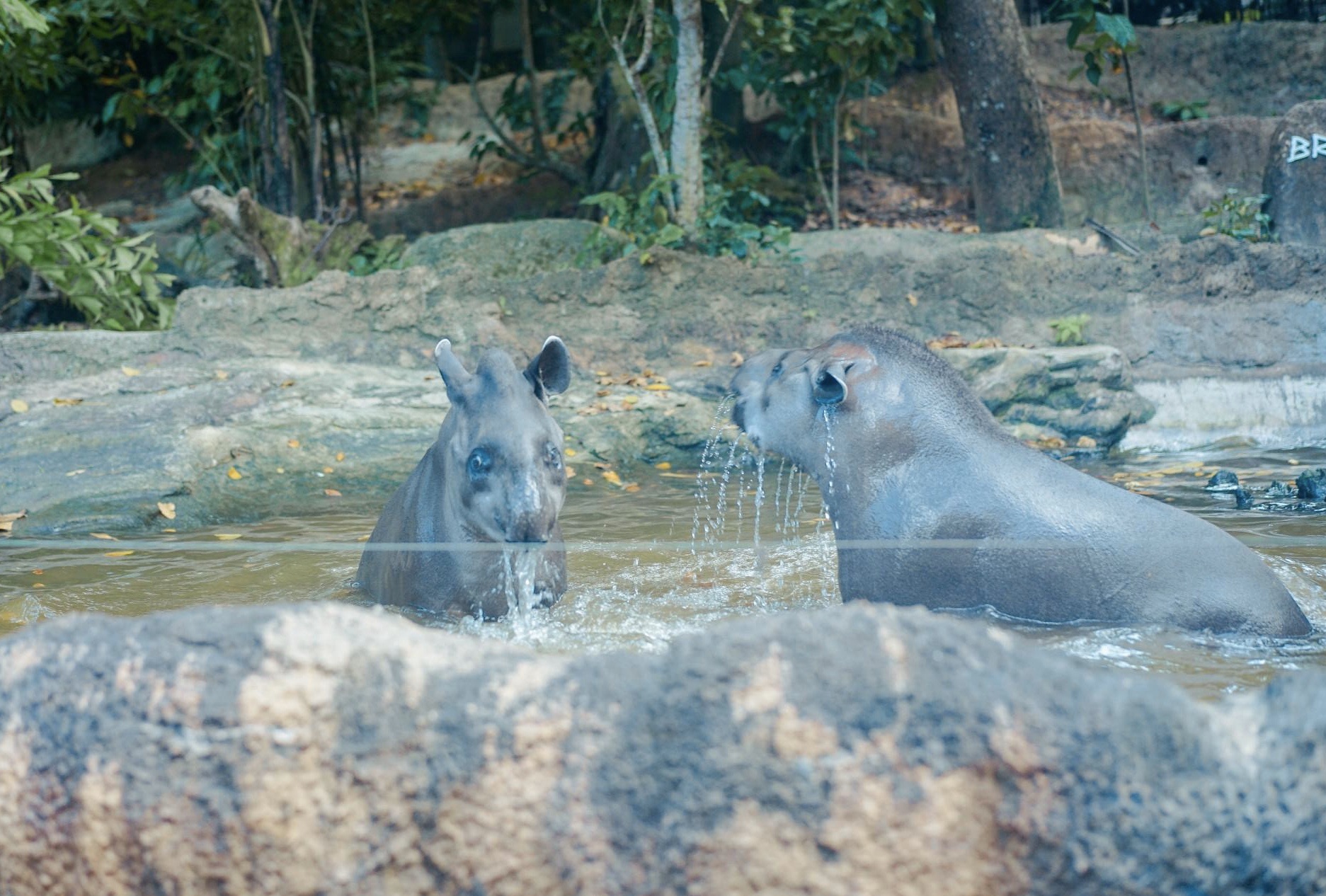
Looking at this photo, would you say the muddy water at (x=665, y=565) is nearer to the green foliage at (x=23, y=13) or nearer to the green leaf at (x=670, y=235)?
the green leaf at (x=670, y=235)

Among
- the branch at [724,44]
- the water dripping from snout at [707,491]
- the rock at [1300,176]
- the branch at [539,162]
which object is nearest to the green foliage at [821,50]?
the branch at [724,44]

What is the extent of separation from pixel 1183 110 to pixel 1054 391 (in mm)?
7860

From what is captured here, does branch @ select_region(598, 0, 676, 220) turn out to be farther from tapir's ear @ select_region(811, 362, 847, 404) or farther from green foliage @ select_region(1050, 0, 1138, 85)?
tapir's ear @ select_region(811, 362, 847, 404)

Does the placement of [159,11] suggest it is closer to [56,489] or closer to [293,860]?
[56,489]

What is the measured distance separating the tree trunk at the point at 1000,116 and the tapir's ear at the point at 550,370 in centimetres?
885

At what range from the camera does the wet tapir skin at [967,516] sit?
483cm

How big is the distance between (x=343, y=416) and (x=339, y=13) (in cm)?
810

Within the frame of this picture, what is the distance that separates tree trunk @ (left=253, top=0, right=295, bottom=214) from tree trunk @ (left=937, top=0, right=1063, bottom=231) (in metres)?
6.60

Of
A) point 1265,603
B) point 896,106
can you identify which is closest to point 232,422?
point 1265,603

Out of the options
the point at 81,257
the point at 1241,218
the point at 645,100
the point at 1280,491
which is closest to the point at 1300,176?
the point at 1241,218

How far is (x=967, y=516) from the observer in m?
5.08

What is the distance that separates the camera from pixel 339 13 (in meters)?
15.3

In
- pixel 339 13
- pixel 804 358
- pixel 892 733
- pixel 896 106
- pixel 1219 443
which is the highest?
pixel 339 13

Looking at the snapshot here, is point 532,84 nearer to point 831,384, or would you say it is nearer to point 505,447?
point 831,384
